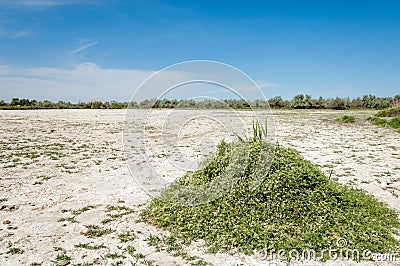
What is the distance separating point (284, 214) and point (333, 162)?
426 centimetres

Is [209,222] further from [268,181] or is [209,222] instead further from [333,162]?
[333,162]

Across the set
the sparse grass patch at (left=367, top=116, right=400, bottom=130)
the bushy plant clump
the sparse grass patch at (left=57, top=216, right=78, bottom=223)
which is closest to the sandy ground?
the sparse grass patch at (left=57, top=216, right=78, bottom=223)

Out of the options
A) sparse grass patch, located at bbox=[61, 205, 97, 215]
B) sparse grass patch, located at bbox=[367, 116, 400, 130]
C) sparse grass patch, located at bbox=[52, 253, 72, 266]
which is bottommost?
sparse grass patch, located at bbox=[52, 253, 72, 266]

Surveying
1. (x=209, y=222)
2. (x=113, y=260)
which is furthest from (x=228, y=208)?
(x=113, y=260)

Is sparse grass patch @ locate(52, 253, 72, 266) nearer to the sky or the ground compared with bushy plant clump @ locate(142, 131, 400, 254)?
nearer to the ground

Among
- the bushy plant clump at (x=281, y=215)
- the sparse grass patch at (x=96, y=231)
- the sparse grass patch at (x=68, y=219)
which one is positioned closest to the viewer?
the bushy plant clump at (x=281, y=215)

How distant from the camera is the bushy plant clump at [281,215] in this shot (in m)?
3.19

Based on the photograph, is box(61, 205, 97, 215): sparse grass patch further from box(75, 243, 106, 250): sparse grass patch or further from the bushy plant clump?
box(75, 243, 106, 250): sparse grass patch

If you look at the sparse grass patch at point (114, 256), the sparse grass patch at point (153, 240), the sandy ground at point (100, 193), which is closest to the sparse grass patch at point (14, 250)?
the sandy ground at point (100, 193)

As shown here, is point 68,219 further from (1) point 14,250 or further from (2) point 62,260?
(2) point 62,260

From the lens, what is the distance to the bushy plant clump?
319 cm

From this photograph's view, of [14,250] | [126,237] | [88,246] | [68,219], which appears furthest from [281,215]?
[14,250]

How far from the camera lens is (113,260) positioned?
2.98 m

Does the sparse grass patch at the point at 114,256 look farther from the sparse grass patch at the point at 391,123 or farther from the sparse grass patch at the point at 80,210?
the sparse grass patch at the point at 391,123
